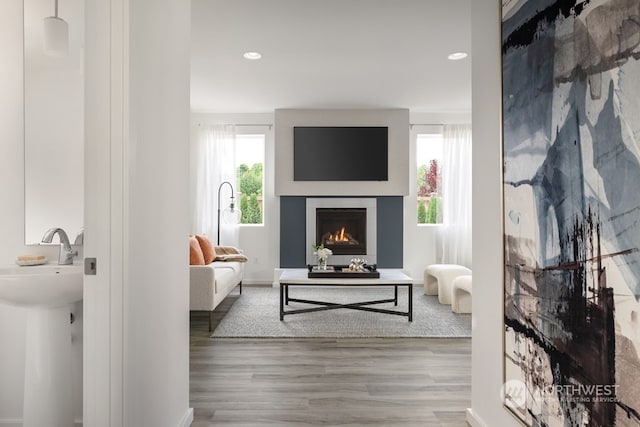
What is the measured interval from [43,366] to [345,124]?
5.15 m

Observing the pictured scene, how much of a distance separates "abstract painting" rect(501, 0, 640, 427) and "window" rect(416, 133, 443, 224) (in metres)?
4.83

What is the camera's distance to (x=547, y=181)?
1473 mm

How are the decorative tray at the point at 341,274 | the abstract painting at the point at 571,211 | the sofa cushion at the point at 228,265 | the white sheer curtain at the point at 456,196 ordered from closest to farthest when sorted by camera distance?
1. the abstract painting at the point at 571,211
2. the decorative tray at the point at 341,274
3. the sofa cushion at the point at 228,265
4. the white sheer curtain at the point at 456,196

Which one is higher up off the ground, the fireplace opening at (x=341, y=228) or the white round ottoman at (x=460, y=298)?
the fireplace opening at (x=341, y=228)

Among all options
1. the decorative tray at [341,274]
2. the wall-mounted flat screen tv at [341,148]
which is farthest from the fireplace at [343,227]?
the decorative tray at [341,274]

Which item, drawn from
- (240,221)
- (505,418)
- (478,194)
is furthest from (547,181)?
(240,221)

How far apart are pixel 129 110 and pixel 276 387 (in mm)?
1913

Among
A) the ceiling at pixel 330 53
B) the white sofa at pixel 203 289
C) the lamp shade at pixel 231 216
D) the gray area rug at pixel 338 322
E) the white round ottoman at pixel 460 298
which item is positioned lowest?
the gray area rug at pixel 338 322

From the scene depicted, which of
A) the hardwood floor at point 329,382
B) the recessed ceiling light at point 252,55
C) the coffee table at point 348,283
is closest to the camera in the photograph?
the hardwood floor at point 329,382

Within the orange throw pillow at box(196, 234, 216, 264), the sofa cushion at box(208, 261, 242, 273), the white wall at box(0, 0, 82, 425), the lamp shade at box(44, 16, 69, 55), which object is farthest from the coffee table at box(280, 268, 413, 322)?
the lamp shade at box(44, 16, 69, 55)

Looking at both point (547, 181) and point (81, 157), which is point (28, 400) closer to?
point (81, 157)

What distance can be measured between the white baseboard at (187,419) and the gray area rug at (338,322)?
4.77 ft

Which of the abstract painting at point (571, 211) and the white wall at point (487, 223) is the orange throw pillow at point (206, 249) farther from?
the abstract painting at point (571, 211)

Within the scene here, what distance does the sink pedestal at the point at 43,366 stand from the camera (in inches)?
69.1
